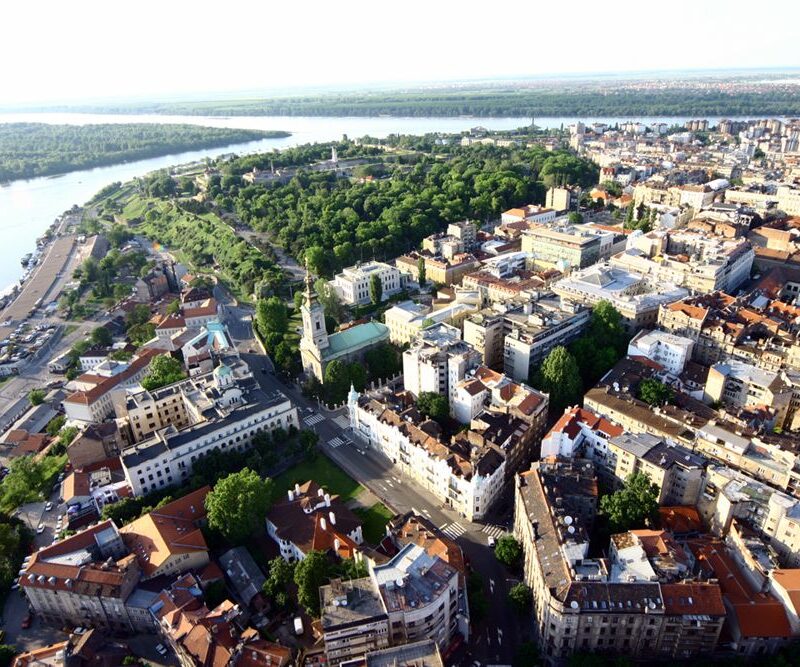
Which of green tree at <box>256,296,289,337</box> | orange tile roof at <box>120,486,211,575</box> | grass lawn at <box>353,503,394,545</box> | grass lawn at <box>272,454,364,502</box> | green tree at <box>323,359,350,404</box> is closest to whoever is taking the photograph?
orange tile roof at <box>120,486,211,575</box>

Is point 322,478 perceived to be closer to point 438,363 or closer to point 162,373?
point 438,363

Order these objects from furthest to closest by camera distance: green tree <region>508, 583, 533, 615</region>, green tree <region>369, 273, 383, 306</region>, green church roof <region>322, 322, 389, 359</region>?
green tree <region>369, 273, 383, 306</region>
green church roof <region>322, 322, 389, 359</region>
green tree <region>508, 583, 533, 615</region>

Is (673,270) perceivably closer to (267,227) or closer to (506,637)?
(506,637)

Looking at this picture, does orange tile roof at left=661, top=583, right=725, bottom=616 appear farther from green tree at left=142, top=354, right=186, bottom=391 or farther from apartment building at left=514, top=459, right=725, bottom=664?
green tree at left=142, top=354, right=186, bottom=391

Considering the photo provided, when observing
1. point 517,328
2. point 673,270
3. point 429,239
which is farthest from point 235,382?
point 673,270

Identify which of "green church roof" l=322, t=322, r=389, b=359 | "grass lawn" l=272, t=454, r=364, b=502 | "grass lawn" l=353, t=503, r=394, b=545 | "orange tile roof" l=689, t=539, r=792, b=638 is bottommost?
"grass lawn" l=353, t=503, r=394, b=545

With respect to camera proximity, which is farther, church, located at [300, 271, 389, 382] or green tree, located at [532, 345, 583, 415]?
church, located at [300, 271, 389, 382]

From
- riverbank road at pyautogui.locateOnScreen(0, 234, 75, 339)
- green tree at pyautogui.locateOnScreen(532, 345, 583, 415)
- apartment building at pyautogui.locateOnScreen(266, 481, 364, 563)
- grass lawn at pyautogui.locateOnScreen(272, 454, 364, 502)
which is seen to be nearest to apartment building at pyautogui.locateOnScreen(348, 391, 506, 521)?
grass lawn at pyautogui.locateOnScreen(272, 454, 364, 502)
